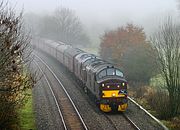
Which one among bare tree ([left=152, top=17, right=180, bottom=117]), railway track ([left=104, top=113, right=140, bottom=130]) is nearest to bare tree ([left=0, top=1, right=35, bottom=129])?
railway track ([left=104, top=113, right=140, bottom=130])

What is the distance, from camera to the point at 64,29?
76.6m

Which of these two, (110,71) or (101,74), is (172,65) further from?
(101,74)

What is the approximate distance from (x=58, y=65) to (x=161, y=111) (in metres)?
27.7

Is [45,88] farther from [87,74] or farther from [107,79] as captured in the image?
[107,79]

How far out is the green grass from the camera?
2036 centimetres

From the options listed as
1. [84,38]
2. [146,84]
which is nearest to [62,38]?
[84,38]

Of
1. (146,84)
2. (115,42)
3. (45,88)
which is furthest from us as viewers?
(115,42)

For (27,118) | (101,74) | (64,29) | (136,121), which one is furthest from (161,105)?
(64,29)

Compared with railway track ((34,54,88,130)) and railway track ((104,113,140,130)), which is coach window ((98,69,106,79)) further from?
railway track ((34,54,88,130))

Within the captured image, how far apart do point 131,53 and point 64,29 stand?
40768 mm

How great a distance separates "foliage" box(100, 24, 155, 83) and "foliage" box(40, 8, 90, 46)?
85.5ft

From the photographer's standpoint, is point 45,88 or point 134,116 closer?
point 134,116

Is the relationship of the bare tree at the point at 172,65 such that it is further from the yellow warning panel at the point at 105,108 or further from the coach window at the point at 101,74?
the yellow warning panel at the point at 105,108

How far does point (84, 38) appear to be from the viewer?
243 ft
